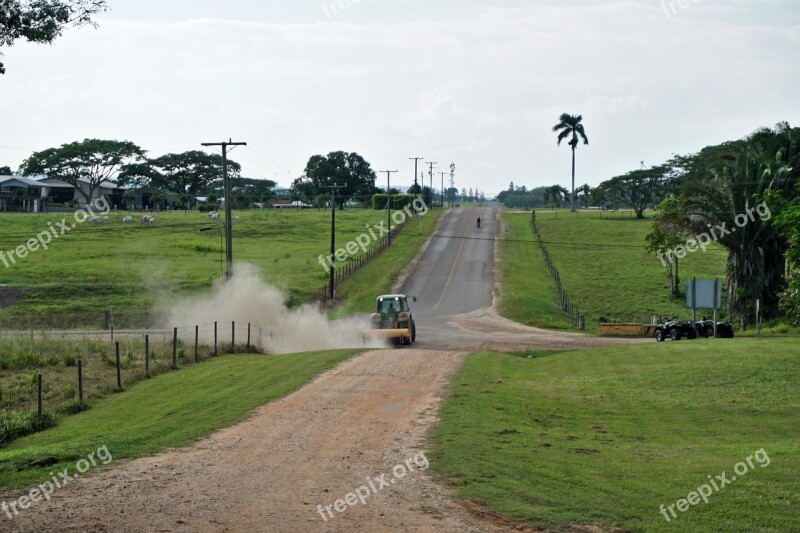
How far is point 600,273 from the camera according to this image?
268ft

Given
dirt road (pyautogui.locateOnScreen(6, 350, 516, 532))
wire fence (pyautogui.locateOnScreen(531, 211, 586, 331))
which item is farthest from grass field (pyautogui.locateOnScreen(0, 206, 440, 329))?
dirt road (pyautogui.locateOnScreen(6, 350, 516, 532))

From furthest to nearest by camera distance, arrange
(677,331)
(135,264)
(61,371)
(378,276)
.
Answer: (135,264) → (378,276) → (677,331) → (61,371)

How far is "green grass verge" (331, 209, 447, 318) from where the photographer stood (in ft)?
216

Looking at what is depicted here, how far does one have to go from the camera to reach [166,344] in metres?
37.9

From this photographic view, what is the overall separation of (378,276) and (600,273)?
2128 cm

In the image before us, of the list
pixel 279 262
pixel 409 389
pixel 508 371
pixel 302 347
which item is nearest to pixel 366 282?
pixel 279 262

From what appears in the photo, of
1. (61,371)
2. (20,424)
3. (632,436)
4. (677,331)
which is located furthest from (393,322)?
(632,436)

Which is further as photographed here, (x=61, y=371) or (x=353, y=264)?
(x=353, y=264)

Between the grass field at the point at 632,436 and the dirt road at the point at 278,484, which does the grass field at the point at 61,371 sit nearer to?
the dirt road at the point at 278,484

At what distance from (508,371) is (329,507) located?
19467mm

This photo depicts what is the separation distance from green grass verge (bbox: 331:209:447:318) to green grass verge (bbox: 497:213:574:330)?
31.9 ft

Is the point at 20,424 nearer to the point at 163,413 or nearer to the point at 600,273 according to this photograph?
the point at 163,413

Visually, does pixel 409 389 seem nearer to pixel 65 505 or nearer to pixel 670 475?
pixel 670 475

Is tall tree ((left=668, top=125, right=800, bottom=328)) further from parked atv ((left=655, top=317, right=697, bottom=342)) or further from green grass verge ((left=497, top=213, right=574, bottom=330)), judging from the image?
green grass verge ((left=497, top=213, right=574, bottom=330))
